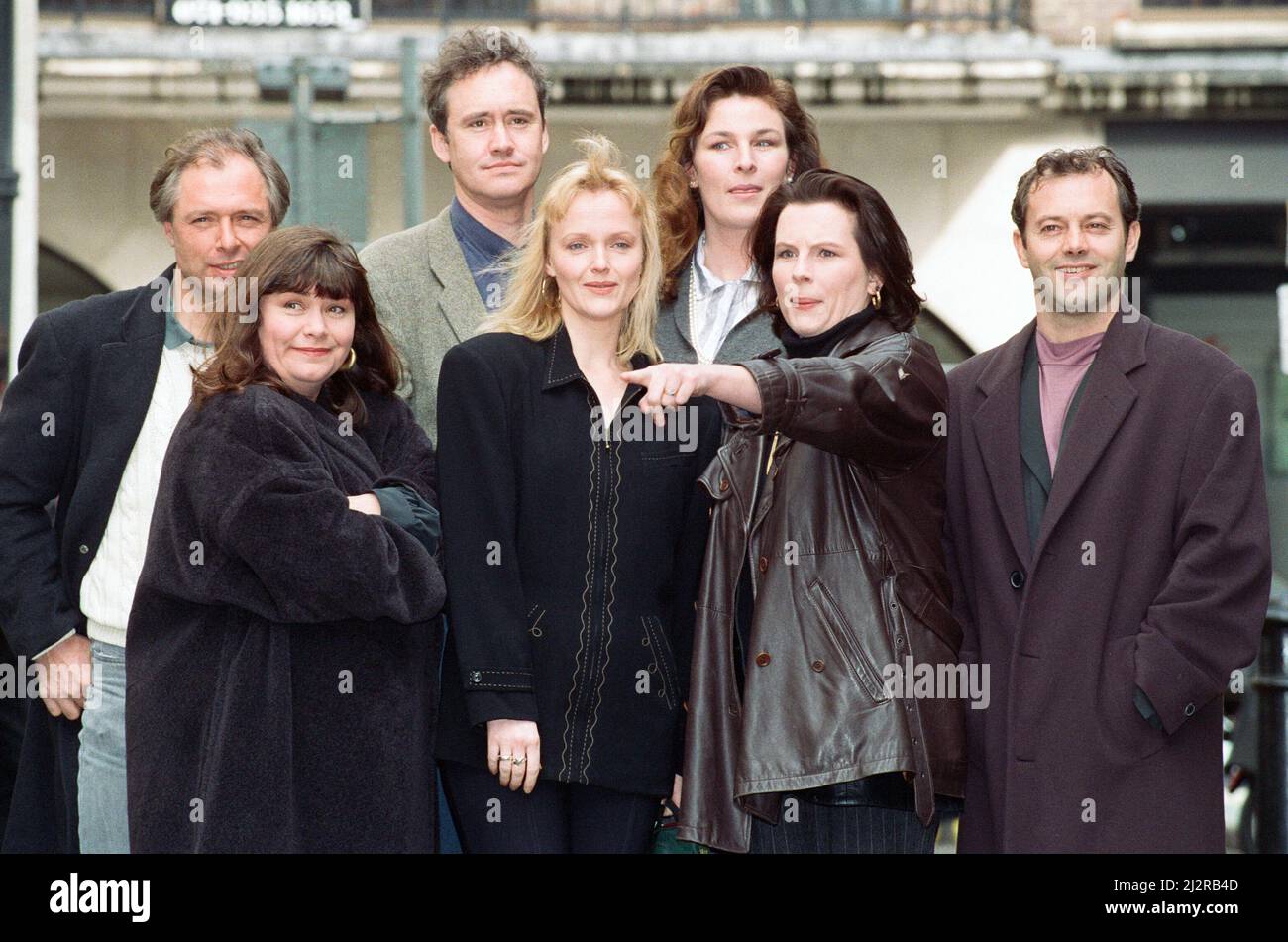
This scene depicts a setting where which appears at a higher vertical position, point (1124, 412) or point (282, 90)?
point (282, 90)

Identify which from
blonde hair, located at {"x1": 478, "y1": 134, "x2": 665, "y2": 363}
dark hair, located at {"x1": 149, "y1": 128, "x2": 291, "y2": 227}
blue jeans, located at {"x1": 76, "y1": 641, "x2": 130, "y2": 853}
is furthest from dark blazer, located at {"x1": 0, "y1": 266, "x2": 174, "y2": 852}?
blonde hair, located at {"x1": 478, "y1": 134, "x2": 665, "y2": 363}

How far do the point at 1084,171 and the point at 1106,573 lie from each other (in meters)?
1.03

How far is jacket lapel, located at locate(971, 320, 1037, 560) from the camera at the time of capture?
4.49 metres

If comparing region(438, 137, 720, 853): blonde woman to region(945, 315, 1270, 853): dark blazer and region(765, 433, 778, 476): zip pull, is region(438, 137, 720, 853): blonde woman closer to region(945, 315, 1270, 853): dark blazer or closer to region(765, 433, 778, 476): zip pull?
region(765, 433, 778, 476): zip pull

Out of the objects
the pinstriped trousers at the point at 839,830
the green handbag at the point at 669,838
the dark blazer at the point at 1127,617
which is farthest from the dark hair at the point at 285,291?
the dark blazer at the point at 1127,617

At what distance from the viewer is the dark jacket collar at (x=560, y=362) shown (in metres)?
4.37

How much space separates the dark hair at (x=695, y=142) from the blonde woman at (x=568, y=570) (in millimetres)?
776

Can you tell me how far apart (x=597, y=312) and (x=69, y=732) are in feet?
5.82

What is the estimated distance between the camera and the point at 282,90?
37.8ft

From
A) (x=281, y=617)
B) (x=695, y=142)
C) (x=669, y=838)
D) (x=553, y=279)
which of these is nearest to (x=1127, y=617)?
(x=669, y=838)
